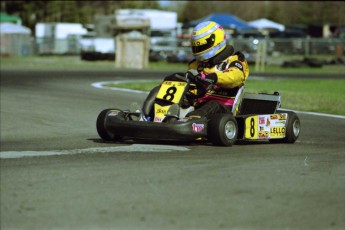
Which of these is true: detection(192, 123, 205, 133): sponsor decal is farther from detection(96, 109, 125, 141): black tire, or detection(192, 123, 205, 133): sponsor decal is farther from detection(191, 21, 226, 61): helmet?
detection(191, 21, 226, 61): helmet

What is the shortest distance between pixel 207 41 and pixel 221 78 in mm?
552

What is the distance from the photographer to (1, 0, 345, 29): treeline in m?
76.6

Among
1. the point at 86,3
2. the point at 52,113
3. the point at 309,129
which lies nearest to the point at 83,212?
the point at 309,129

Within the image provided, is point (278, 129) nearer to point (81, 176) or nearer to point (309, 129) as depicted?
point (309, 129)

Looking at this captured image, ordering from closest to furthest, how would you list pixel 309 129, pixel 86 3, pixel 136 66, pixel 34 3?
1. pixel 309 129
2. pixel 136 66
3. pixel 34 3
4. pixel 86 3

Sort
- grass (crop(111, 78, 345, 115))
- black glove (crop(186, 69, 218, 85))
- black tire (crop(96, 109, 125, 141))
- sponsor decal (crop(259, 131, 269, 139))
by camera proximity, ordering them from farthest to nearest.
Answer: grass (crop(111, 78, 345, 115))
sponsor decal (crop(259, 131, 269, 139))
black tire (crop(96, 109, 125, 141))
black glove (crop(186, 69, 218, 85))

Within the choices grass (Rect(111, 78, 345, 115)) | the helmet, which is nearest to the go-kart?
the helmet

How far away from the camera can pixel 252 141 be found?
10.2 meters

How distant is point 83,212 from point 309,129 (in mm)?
6628

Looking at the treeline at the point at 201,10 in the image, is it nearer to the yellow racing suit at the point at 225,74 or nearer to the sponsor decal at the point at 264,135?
the yellow racing suit at the point at 225,74

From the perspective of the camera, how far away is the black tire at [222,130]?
29.3 ft

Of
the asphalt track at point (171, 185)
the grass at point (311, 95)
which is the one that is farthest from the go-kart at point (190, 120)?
the grass at point (311, 95)

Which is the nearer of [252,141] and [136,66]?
[252,141]

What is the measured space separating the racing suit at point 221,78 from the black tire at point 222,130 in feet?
0.97
